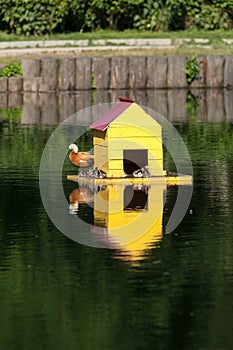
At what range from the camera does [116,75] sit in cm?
3691

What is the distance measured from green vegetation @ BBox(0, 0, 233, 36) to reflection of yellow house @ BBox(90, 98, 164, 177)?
22.7 m

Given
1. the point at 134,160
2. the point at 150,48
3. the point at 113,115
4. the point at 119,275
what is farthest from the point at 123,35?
the point at 119,275

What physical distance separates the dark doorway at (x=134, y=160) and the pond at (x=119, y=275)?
89cm

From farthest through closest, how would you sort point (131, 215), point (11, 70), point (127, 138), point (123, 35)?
point (123, 35) < point (11, 70) < point (127, 138) < point (131, 215)

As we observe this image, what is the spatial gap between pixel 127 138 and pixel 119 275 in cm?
612

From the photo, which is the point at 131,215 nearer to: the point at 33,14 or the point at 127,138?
the point at 127,138

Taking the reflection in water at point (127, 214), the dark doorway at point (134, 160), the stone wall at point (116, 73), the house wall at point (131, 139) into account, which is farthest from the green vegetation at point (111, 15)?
the reflection in water at point (127, 214)

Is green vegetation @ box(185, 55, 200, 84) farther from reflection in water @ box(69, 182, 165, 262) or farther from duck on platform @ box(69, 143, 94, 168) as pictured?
reflection in water @ box(69, 182, 165, 262)

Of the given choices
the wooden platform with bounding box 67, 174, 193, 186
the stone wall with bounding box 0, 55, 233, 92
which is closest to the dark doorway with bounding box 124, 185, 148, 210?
the wooden platform with bounding box 67, 174, 193, 186

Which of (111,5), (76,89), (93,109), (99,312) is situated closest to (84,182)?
(99,312)

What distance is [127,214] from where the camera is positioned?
16641mm

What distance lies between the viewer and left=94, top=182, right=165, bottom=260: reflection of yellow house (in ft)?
48.6

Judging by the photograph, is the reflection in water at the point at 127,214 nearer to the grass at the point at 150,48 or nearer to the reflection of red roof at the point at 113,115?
the reflection of red roof at the point at 113,115

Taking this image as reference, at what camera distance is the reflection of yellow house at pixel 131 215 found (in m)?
14.8
